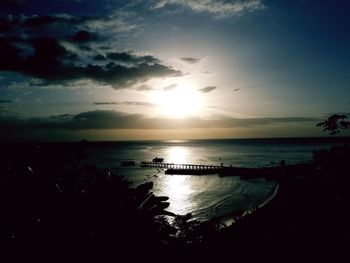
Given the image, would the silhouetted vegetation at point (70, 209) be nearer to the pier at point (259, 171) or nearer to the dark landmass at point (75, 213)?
the dark landmass at point (75, 213)

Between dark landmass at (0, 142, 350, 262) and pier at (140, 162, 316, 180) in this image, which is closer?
dark landmass at (0, 142, 350, 262)

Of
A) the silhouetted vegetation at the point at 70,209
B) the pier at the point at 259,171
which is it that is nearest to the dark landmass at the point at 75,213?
the silhouetted vegetation at the point at 70,209

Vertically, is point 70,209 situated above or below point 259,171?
above

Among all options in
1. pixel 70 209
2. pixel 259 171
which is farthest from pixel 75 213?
pixel 259 171

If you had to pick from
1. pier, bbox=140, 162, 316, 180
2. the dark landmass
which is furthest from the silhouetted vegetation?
pier, bbox=140, 162, 316, 180

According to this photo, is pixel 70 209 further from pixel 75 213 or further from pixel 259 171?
pixel 259 171

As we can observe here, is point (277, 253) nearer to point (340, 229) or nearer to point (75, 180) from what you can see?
point (340, 229)

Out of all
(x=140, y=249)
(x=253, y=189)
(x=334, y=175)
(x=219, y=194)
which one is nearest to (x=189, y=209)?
(x=219, y=194)

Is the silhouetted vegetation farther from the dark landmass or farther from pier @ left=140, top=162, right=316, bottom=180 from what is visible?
pier @ left=140, top=162, right=316, bottom=180

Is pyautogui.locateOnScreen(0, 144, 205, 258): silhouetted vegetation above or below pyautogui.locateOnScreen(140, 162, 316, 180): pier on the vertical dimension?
above

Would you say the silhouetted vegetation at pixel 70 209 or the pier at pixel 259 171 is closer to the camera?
the silhouetted vegetation at pixel 70 209

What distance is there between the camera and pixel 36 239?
6.73ft

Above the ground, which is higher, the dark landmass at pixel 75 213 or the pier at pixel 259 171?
the dark landmass at pixel 75 213

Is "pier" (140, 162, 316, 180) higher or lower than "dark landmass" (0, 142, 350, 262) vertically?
lower
